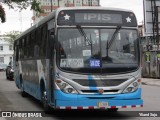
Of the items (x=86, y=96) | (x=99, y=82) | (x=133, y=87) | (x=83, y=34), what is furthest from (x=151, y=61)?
(x=86, y=96)

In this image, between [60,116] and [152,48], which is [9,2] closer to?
[60,116]

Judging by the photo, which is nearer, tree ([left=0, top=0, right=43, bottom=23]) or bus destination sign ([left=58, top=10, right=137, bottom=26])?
bus destination sign ([left=58, top=10, right=137, bottom=26])

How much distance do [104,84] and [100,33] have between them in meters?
1.31

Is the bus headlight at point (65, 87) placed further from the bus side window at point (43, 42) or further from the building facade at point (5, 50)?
the building facade at point (5, 50)

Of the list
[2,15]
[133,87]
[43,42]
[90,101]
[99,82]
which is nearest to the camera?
[90,101]

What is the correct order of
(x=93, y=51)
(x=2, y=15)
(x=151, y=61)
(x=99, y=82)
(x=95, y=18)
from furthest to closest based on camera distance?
(x=151, y=61), (x=2, y=15), (x=95, y=18), (x=93, y=51), (x=99, y=82)

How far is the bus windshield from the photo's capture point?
1045cm

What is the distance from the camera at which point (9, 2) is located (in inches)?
696

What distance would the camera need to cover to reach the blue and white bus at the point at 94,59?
10.3 meters

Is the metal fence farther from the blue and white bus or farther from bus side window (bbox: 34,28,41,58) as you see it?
the blue and white bus

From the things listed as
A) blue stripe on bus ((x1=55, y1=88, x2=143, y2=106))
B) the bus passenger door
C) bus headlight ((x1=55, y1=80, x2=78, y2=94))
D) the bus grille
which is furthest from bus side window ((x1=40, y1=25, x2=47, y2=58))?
the bus grille

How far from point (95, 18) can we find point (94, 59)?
1103mm

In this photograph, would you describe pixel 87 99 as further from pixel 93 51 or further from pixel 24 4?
pixel 24 4

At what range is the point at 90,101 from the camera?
10273 millimetres
